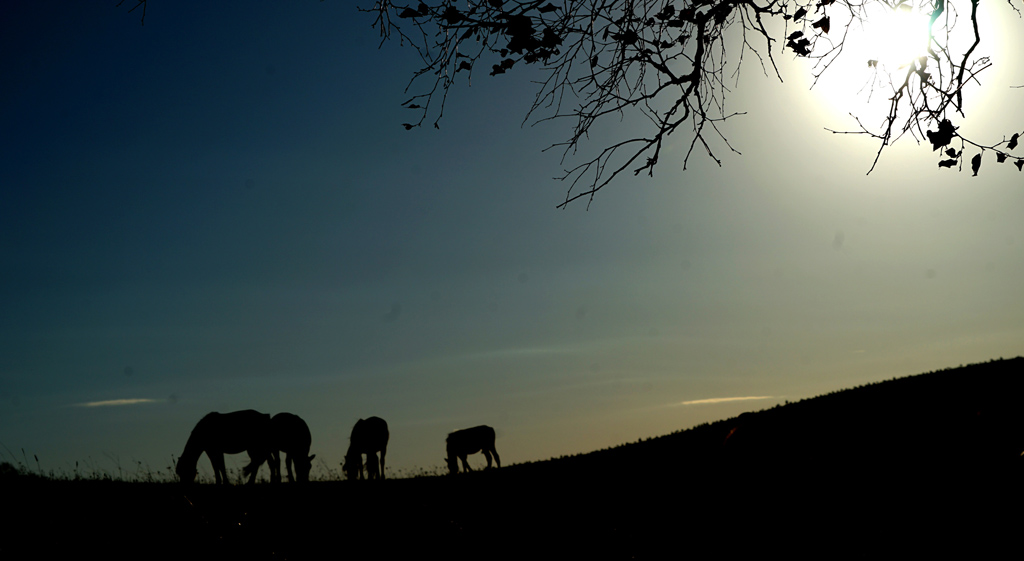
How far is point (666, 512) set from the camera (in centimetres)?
805

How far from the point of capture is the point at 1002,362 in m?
16.9

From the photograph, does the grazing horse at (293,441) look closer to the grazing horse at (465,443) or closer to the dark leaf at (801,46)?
the grazing horse at (465,443)

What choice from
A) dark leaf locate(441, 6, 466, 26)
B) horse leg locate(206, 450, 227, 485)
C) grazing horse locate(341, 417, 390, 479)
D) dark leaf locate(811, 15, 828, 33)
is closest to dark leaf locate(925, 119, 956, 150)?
dark leaf locate(811, 15, 828, 33)

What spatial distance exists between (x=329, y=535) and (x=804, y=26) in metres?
8.41

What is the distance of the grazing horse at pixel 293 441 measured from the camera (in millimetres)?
19697

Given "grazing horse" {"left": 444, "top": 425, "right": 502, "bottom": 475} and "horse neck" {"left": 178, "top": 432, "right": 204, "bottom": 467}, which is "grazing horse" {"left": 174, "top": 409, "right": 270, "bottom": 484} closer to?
"horse neck" {"left": 178, "top": 432, "right": 204, "bottom": 467}

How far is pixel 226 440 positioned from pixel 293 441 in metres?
3.07

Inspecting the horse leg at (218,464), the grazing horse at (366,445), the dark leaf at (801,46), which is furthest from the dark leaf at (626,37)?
the grazing horse at (366,445)

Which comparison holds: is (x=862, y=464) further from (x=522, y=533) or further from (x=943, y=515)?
(x=522, y=533)

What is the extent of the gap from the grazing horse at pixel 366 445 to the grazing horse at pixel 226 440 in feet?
18.3

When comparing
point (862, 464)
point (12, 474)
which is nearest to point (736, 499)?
point (862, 464)

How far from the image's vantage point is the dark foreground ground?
20.2 feet

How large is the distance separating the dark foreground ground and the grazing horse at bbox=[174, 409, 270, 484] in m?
6.78

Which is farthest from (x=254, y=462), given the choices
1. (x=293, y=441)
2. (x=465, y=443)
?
(x=465, y=443)
